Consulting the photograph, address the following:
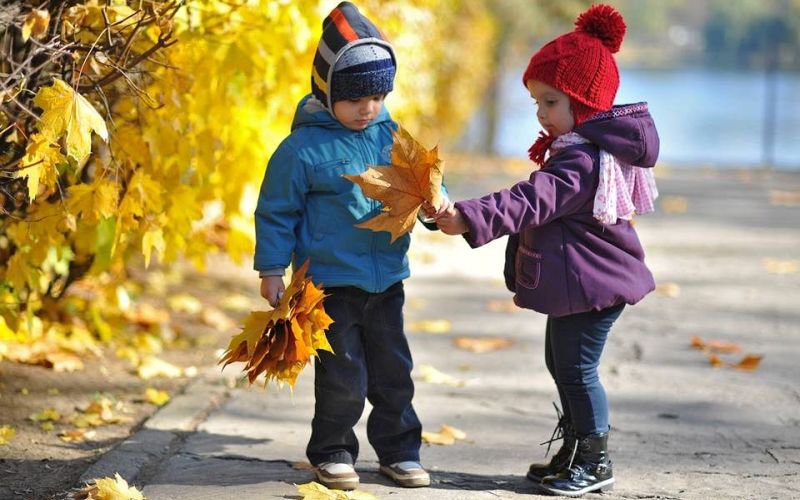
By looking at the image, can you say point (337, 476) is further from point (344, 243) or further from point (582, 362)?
point (582, 362)

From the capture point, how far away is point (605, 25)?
11.8ft

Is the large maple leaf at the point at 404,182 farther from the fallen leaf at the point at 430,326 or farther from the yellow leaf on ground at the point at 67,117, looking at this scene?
the fallen leaf at the point at 430,326

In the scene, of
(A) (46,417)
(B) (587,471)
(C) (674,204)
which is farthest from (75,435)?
(C) (674,204)

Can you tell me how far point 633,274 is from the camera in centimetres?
358

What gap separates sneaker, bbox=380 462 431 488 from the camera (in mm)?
3684

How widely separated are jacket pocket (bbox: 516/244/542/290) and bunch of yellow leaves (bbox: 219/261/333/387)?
635 millimetres

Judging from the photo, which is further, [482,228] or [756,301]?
[756,301]

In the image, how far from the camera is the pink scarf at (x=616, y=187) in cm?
348

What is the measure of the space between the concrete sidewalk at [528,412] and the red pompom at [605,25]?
144 cm

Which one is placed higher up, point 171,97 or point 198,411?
point 171,97

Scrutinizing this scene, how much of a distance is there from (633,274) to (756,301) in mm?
3784

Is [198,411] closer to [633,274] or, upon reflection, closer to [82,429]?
[82,429]

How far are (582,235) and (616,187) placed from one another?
0.18 m

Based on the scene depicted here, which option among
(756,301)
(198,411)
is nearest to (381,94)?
(198,411)
